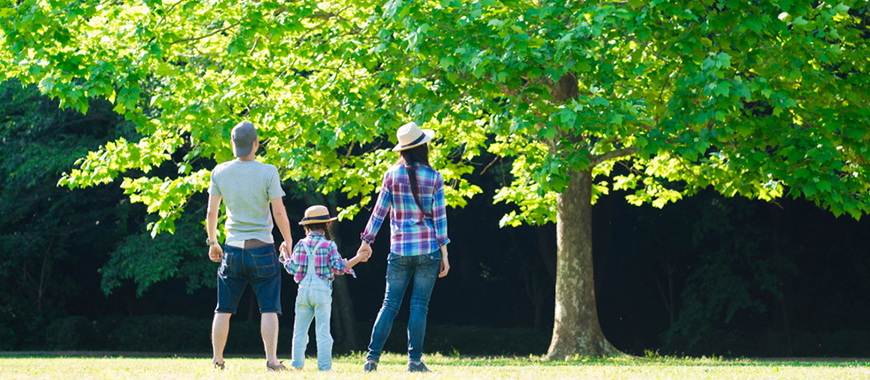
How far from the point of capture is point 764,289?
19734 millimetres

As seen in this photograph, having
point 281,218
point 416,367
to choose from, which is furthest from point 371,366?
point 281,218

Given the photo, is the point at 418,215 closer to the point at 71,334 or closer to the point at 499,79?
the point at 499,79

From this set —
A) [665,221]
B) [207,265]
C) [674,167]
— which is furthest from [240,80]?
[665,221]

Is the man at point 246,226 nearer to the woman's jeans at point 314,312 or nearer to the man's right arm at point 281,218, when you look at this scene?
the man's right arm at point 281,218

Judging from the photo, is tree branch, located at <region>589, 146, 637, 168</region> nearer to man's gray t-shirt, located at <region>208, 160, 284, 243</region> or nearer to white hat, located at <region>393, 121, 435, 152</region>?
white hat, located at <region>393, 121, 435, 152</region>

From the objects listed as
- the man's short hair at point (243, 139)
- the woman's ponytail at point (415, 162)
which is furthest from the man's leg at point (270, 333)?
the woman's ponytail at point (415, 162)

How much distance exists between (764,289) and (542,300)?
251 inches

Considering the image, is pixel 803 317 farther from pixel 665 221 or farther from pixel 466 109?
pixel 466 109

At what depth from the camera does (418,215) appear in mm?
5574

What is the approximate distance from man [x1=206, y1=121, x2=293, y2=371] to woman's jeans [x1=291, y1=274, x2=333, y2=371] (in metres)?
0.42

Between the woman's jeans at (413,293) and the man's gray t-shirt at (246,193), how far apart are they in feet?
3.17

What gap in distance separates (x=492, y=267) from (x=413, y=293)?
62.6ft

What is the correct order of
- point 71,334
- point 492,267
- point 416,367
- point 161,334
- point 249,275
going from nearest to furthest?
point 416,367 → point 249,275 → point 71,334 → point 161,334 → point 492,267

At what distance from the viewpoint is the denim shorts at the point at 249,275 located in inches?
220
